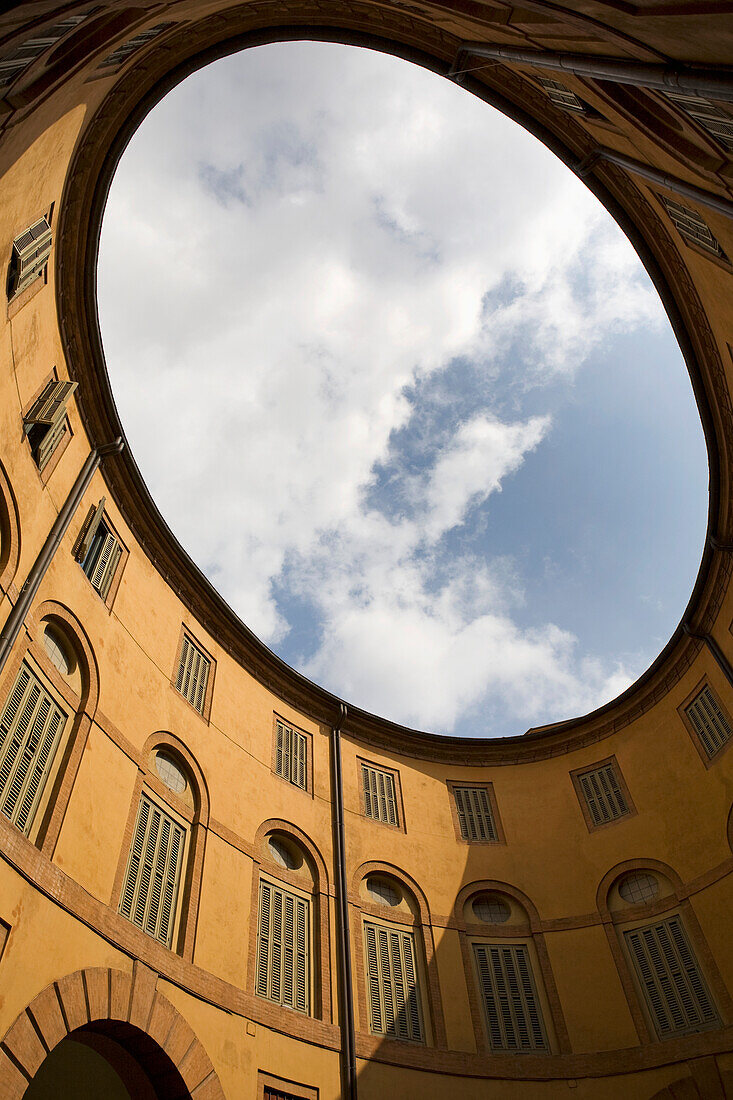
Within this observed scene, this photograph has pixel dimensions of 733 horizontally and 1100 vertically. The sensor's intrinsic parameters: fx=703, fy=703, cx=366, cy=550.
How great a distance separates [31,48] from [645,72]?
6.14 metres

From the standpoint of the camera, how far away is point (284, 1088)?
10328mm

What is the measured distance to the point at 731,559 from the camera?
14250 mm

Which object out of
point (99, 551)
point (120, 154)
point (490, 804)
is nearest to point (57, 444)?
point (99, 551)

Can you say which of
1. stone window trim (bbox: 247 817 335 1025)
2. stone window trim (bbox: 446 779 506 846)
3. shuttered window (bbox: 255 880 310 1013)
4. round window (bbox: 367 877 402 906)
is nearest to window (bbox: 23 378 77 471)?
stone window trim (bbox: 247 817 335 1025)

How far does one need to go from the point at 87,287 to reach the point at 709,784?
1552 cm

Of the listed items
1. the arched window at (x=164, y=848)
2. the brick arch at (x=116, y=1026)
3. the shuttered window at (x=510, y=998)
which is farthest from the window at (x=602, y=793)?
the brick arch at (x=116, y=1026)

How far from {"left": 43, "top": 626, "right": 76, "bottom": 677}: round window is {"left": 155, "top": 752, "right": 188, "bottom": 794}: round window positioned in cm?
226

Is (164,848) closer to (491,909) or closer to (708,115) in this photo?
(491,909)

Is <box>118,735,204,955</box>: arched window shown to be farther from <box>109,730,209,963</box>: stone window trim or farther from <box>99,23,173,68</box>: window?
<box>99,23,173,68</box>: window

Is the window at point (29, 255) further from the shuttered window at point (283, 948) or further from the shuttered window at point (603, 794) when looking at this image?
the shuttered window at point (603, 794)

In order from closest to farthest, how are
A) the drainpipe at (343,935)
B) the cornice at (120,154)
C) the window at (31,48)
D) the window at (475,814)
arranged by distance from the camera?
the window at (31,48)
the drainpipe at (343,935)
the cornice at (120,154)
the window at (475,814)

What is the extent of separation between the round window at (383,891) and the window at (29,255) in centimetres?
1267

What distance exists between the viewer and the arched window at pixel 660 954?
41.0 feet

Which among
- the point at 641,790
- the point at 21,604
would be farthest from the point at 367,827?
the point at 21,604
